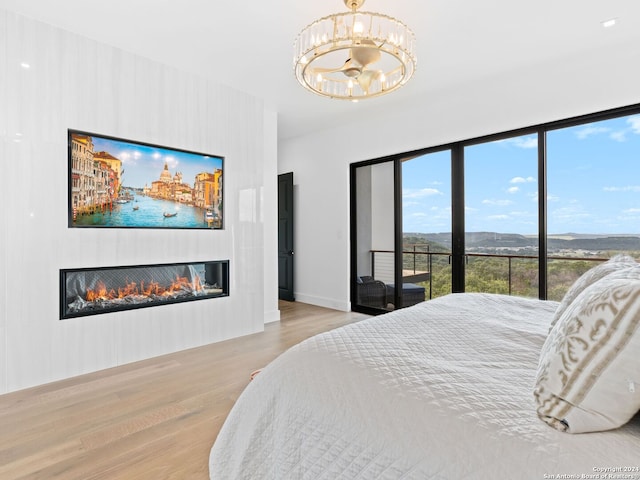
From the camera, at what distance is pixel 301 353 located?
131cm

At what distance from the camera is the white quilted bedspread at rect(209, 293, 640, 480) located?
2.45 feet

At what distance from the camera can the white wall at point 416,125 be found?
3.22m

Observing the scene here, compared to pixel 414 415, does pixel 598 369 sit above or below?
above

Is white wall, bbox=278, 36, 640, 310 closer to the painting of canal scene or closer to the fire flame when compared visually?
the painting of canal scene

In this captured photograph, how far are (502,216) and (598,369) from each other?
3571 mm

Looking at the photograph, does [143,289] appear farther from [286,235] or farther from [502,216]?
[502,216]

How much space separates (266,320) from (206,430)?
8.51 ft

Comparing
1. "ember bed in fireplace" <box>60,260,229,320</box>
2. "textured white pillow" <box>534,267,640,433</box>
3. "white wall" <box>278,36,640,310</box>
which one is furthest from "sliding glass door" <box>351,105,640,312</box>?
"textured white pillow" <box>534,267,640,433</box>

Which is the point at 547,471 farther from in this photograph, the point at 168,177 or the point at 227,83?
the point at 227,83

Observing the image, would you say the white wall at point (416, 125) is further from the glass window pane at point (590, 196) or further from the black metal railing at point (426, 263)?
the black metal railing at point (426, 263)

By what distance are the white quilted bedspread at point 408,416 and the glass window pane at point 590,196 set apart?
243 centimetres

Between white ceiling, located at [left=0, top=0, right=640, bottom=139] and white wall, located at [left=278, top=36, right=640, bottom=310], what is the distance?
7.2 inches

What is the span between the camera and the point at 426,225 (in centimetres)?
460

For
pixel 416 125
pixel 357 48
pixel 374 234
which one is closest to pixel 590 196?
pixel 416 125
